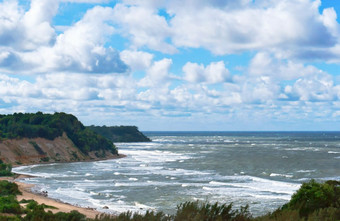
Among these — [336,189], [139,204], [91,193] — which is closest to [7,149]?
[91,193]

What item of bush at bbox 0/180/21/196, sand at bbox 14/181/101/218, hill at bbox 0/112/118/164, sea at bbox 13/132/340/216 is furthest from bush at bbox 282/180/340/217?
hill at bbox 0/112/118/164

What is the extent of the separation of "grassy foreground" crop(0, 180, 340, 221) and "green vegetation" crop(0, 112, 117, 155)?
7036cm

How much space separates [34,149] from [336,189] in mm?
81165

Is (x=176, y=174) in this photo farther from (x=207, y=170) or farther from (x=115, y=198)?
(x=115, y=198)

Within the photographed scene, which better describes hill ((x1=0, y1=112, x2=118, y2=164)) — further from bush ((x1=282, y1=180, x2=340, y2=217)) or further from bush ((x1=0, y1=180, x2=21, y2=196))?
bush ((x1=282, y1=180, x2=340, y2=217))

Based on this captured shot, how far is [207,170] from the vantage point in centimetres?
7769

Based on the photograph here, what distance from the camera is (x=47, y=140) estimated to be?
105062 millimetres

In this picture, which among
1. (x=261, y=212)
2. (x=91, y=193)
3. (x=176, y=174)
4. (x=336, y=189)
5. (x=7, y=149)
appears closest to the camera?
(x=336, y=189)

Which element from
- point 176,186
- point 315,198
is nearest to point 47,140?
point 176,186

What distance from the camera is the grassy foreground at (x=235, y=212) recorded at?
54.9 ft

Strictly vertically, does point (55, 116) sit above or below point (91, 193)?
above

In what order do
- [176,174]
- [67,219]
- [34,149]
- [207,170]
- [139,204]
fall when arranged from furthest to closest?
[34,149] < [207,170] < [176,174] < [139,204] < [67,219]

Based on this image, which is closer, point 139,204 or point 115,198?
point 139,204

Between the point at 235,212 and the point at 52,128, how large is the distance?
9959 cm
